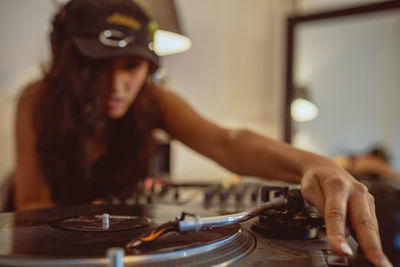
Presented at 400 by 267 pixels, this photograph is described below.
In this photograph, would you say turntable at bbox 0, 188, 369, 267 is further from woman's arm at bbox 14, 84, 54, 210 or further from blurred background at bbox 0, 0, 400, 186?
blurred background at bbox 0, 0, 400, 186

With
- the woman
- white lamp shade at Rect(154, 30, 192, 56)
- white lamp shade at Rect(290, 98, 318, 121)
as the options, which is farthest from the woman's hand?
white lamp shade at Rect(290, 98, 318, 121)

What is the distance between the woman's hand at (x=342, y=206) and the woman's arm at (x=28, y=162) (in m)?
0.64

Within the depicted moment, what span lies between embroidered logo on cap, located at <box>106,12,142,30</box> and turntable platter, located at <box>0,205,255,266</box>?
464 mm

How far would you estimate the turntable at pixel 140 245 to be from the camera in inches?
12.3

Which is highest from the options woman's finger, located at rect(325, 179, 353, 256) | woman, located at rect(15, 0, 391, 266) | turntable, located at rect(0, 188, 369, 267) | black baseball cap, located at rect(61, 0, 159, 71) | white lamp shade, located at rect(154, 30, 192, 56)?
white lamp shade, located at rect(154, 30, 192, 56)

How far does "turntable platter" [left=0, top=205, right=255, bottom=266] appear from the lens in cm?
31

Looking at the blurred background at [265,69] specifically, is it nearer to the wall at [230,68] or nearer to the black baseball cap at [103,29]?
the wall at [230,68]

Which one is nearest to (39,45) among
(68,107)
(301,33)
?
(68,107)

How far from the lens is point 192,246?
13.7 inches

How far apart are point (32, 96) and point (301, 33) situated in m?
1.32

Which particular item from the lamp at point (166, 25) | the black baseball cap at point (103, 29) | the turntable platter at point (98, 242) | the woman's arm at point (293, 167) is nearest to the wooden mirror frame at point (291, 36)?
the lamp at point (166, 25)

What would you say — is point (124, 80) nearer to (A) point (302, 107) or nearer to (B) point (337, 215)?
(B) point (337, 215)

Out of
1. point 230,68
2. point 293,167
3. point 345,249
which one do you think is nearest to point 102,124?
point 293,167

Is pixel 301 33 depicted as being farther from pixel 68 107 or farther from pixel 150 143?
pixel 68 107
